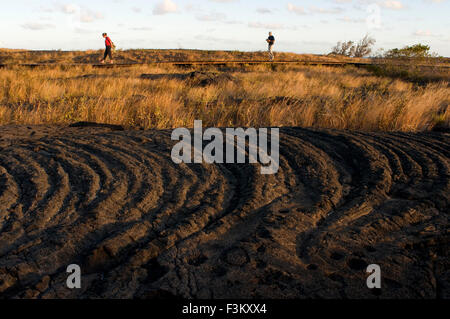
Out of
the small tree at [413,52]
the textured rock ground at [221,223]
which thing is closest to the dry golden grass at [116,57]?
the small tree at [413,52]

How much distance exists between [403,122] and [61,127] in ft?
15.8

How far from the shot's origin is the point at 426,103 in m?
6.45

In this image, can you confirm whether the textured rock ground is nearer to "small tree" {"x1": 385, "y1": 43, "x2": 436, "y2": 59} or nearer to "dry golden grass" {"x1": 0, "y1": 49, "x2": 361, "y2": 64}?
"small tree" {"x1": 385, "y1": 43, "x2": 436, "y2": 59}

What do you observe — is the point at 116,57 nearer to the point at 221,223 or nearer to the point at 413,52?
the point at 413,52

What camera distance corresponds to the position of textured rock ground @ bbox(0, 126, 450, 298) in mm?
1646

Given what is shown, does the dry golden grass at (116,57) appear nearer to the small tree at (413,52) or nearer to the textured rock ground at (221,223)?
the small tree at (413,52)

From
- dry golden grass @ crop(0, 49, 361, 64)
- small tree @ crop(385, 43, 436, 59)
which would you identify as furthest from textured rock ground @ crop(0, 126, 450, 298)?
dry golden grass @ crop(0, 49, 361, 64)

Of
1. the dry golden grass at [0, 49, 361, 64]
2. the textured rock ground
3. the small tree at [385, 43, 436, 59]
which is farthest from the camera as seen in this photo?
the dry golden grass at [0, 49, 361, 64]

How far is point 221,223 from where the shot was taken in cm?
214

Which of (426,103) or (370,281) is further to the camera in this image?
(426,103)

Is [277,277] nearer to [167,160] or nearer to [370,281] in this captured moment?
[370,281]

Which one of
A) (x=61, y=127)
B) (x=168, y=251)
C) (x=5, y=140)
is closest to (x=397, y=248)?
(x=168, y=251)
